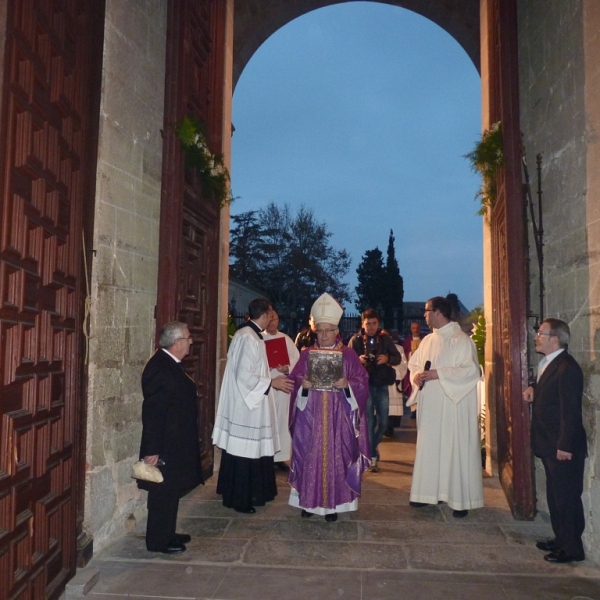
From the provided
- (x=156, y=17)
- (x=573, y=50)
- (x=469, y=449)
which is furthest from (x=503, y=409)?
(x=156, y=17)

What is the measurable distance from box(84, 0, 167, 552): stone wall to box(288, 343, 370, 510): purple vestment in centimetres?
144

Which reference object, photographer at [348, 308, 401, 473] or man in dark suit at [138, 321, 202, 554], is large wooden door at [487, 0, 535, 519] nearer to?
photographer at [348, 308, 401, 473]

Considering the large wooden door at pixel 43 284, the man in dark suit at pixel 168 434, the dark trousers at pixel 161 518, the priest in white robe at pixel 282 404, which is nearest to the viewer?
the large wooden door at pixel 43 284

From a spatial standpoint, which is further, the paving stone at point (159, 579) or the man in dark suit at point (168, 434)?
the man in dark suit at point (168, 434)

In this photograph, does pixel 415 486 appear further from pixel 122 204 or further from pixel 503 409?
pixel 122 204

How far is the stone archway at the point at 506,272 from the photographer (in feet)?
18.2

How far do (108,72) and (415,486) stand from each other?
14.8ft

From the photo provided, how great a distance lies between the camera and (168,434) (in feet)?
14.9

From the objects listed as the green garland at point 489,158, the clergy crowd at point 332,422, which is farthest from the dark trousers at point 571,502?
the green garland at point 489,158

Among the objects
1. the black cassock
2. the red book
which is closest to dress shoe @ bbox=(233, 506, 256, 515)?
the black cassock

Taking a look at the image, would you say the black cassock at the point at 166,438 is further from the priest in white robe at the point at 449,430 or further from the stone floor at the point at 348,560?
the priest in white robe at the point at 449,430

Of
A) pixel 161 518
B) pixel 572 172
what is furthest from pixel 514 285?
pixel 161 518

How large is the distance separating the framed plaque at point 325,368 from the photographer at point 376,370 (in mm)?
2274

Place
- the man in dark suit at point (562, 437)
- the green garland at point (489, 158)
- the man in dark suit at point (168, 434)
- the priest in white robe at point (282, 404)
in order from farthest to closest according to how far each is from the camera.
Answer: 1. the priest in white robe at point (282, 404)
2. the green garland at point (489, 158)
3. the man in dark suit at point (168, 434)
4. the man in dark suit at point (562, 437)
